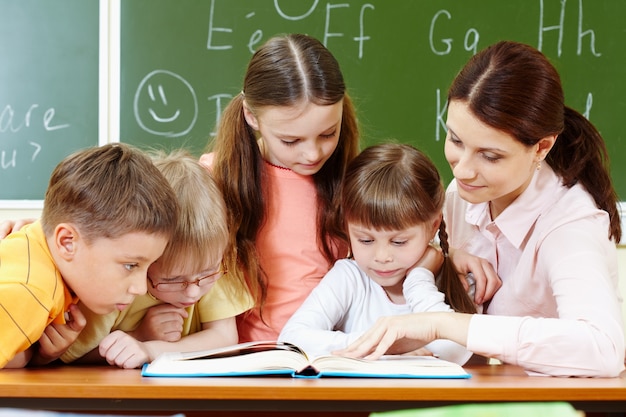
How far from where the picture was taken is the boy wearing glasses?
54.1 inches

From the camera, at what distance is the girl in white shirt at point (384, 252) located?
1.60 metres

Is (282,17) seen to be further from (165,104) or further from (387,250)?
(387,250)

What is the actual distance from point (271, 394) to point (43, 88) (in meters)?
2.18

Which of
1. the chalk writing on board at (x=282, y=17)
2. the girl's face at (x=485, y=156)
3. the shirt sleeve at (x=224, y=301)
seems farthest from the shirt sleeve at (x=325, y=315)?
the chalk writing on board at (x=282, y=17)

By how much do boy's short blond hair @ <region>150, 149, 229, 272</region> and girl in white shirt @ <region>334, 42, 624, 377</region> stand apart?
32 cm

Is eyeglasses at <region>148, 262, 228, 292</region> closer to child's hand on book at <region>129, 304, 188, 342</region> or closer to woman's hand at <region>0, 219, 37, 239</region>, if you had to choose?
child's hand on book at <region>129, 304, 188, 342</region>

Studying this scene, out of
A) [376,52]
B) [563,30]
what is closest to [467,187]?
[376,52]

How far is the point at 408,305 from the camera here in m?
1.62

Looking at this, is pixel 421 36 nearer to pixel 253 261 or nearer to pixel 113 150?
pixel 253 261

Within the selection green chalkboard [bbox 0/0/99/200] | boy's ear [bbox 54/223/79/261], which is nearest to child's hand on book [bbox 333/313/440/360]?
boy's ear [bbox 54/223/79/261]

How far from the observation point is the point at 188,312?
1523 mm

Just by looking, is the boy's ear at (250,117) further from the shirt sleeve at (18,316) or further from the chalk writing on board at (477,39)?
the chalk writing on board at (477,39)

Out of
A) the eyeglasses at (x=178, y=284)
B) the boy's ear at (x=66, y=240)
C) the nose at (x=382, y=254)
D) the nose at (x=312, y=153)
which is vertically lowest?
the eyeglasses at (x=178, y=284)

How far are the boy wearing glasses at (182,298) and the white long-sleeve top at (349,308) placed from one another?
15 centimetres
